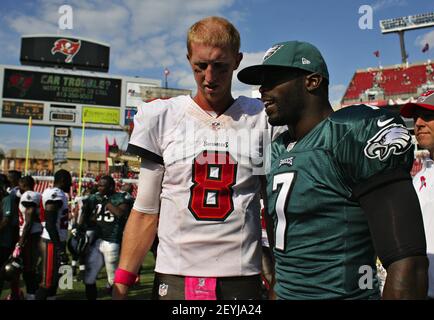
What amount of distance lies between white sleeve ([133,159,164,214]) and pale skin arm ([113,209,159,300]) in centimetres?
4

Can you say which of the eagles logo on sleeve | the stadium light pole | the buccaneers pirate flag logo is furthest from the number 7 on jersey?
the stadium light pole

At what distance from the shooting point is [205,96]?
6.82 ft

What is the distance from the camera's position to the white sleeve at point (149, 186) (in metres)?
2.09

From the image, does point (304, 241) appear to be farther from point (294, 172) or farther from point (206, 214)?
point (206, 214)

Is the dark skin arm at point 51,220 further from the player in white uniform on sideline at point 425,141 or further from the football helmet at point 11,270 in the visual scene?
the player in white uniform on sideline at point 425,141

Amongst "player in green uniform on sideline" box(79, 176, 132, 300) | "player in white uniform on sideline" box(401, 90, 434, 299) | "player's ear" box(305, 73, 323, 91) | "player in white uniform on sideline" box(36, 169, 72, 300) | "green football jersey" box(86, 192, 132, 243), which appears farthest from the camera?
"green football jersey" box(86, 192, 132, 243)

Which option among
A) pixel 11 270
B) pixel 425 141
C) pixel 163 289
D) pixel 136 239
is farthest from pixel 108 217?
pixel 425 141

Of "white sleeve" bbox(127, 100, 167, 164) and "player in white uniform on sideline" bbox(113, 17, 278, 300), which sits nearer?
"player in white uniform on sideline" bbox(113, 17, 278, 300)

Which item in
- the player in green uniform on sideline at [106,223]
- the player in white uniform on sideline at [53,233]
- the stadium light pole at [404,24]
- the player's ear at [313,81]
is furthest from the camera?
the stadium light pole at [404,24]

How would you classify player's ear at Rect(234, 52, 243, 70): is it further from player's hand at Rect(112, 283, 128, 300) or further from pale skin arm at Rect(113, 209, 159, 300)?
player's hand at Rect(112, 283, 128, 300)

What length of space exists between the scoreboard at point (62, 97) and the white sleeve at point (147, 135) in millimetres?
25823

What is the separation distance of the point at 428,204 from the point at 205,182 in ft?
5.47

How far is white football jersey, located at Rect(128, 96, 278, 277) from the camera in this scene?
1.92 meters

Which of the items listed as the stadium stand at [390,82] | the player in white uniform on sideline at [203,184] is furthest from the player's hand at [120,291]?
the stadium stand at [390,82]
